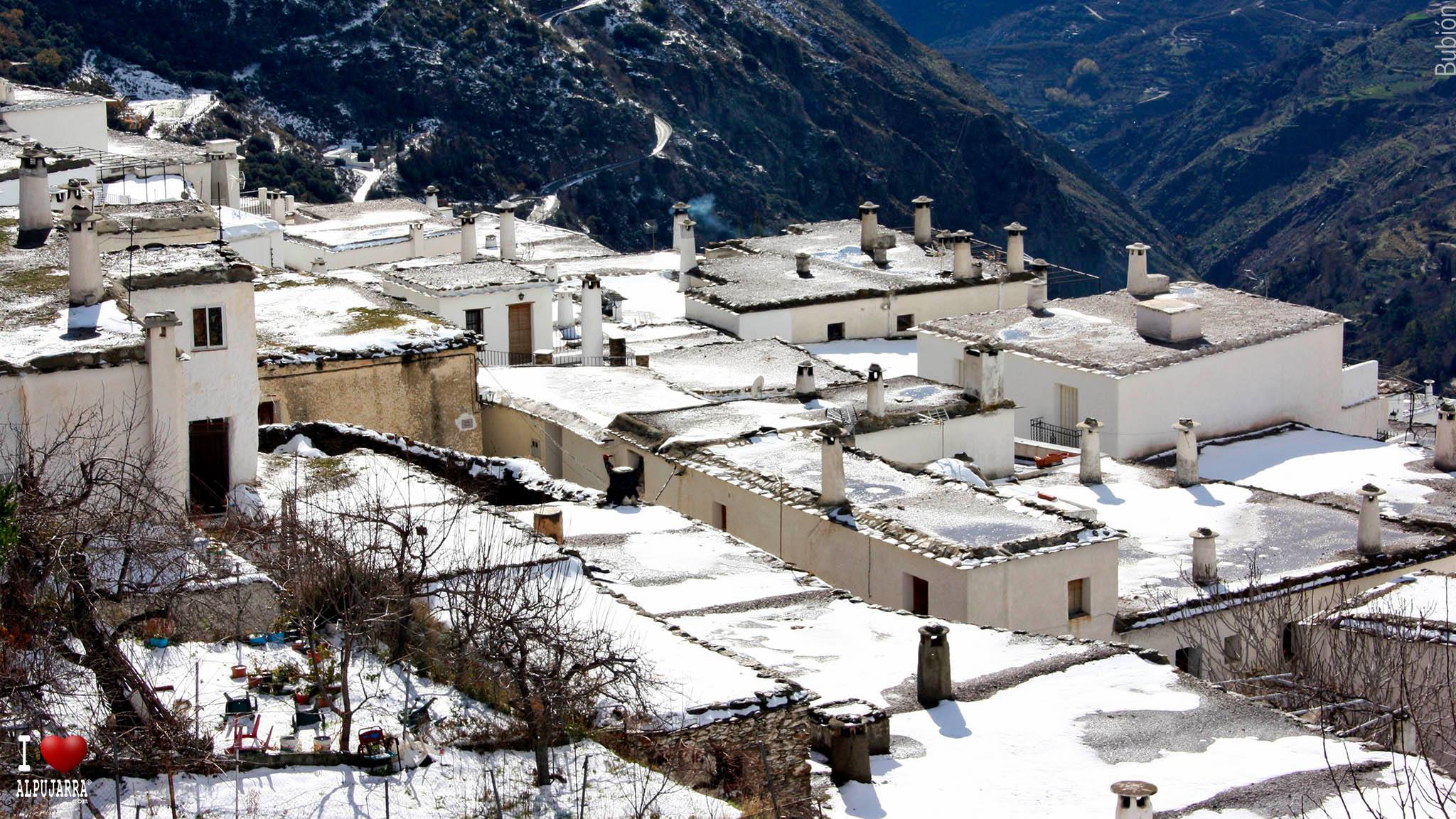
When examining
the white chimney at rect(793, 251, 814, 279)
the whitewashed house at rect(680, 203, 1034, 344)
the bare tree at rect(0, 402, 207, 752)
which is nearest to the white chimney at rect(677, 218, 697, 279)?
the whitewashed house at rect(680, 203, 1034, 344)

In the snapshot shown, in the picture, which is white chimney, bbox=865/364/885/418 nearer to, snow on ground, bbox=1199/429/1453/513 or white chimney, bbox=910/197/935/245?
snow on ground, bbox=1199/429/1453/513

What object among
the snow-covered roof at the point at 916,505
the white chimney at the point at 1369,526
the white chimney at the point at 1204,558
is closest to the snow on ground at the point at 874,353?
the snow-covered roof at the point at 916,505

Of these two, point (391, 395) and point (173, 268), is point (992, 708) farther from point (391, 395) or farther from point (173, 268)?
point (391, 395)

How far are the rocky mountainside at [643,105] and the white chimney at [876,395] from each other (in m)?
49.8

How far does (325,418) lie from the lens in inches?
1282

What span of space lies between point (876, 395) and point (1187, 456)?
5741 millimetres

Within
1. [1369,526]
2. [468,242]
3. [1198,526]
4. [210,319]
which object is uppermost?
[210,319]

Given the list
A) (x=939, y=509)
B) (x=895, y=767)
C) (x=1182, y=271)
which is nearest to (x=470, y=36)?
(x=1182, y=271)

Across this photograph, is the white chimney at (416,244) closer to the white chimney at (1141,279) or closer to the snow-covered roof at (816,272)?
the snow-covered roof at (816,272)

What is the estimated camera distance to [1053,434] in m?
43.3

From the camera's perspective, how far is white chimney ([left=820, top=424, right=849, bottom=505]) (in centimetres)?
2753

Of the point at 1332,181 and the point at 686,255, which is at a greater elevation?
the point at 686,255

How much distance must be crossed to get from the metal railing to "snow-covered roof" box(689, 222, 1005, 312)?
7.24 meters

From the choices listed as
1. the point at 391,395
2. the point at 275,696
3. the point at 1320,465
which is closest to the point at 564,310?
the point at 391,395
